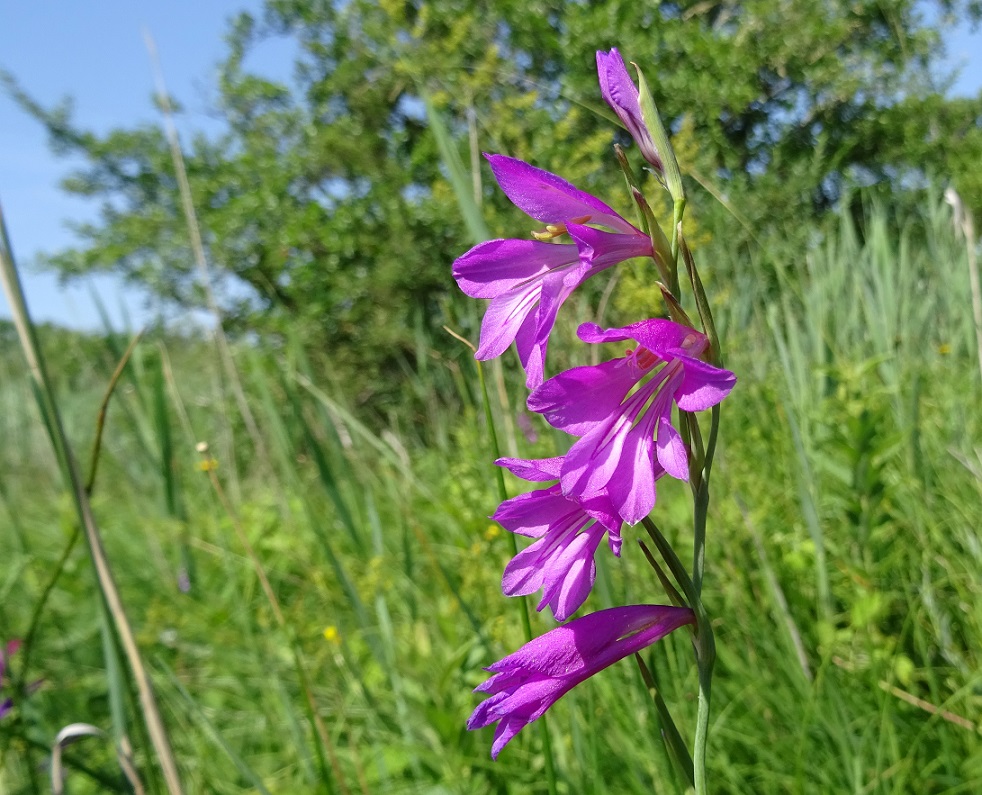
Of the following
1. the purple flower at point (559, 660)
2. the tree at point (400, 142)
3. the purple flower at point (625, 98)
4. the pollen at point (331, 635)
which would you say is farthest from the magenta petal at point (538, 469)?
the tree at point (400, 142)

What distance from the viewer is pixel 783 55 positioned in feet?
29.7

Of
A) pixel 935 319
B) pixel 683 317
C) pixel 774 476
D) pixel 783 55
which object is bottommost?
pixel 774 476

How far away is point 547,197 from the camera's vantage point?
0.65 metres

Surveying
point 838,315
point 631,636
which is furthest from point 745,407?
point 631,636

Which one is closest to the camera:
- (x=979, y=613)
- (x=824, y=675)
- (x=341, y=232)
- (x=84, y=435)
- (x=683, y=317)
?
(x=683, y=317)

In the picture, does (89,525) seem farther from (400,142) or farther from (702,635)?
(400,142)

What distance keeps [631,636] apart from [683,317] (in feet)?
0.85

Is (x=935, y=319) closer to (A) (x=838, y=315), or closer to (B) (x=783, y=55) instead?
(A) (x=838, y=315)

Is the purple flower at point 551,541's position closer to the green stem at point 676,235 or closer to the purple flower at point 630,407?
the purple flower at point 630,407

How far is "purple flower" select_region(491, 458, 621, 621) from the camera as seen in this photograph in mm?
628

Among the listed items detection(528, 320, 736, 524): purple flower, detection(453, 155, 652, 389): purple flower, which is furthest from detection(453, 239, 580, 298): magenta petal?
detection(528, 320, 736, 524): purple flower

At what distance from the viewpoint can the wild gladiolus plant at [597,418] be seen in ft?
1.84

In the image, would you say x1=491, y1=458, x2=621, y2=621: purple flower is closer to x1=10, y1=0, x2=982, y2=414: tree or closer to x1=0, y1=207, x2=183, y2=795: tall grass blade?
x1=0, y1=207, x2=183, y2=795: tall grass blade

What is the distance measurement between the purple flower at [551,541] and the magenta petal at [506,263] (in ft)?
0.48
